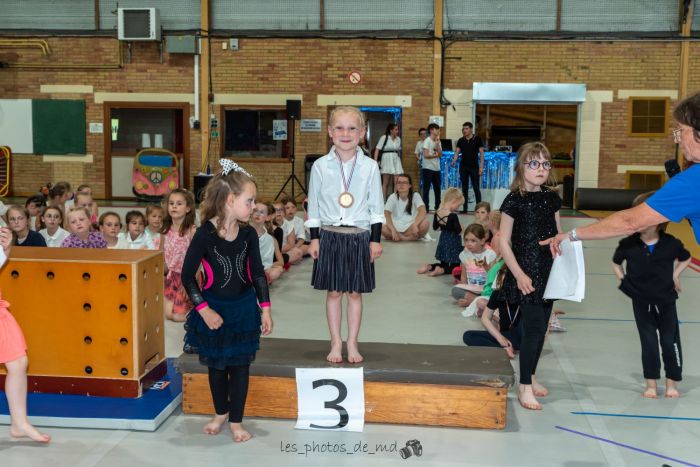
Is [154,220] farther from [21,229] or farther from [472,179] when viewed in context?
[472,179]

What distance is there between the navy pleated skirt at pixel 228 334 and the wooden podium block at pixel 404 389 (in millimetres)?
343

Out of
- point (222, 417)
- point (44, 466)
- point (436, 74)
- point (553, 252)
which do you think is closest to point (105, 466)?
point (44, 466)

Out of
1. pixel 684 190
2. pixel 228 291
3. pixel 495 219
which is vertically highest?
pixel 684 190

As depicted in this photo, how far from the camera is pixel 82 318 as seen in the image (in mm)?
4027

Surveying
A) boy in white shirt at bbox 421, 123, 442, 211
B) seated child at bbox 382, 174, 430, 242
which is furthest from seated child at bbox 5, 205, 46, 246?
boy in white shirt at bbox 421, 123, 442, 211

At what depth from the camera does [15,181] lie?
55.1 feet

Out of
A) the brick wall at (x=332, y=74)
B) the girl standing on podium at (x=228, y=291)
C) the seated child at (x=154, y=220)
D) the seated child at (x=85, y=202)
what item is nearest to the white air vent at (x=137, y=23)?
the brick wall at (x=332, y=74)

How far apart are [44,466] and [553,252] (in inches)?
103

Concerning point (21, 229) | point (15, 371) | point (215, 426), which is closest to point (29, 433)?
point (15, 371)

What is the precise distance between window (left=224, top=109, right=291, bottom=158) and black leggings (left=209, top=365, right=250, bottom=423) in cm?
1300

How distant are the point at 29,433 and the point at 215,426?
2.82 feet

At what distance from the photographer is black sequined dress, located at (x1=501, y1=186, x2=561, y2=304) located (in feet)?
13.8

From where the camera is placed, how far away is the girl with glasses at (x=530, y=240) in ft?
13.7

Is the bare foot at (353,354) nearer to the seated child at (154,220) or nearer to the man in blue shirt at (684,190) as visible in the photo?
the man in blue shirt at (684,190)
